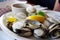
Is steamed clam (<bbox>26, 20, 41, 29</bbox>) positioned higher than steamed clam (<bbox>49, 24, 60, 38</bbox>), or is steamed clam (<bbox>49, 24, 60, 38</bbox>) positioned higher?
steamed clam (<bbox>26, 20, 41, 29</bbox>)

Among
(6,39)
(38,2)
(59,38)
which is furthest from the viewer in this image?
(38,2)

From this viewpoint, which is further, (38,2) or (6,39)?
(38,2)

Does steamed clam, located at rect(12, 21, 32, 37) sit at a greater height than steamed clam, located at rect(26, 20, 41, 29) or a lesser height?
lesser

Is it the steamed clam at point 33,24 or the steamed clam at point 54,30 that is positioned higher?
the steamed clam at point 33,24

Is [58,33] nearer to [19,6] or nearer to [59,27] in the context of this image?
[59,27]

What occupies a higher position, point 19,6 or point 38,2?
point 19,6

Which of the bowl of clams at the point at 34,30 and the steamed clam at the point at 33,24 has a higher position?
the steamed clam at the point at 33,24

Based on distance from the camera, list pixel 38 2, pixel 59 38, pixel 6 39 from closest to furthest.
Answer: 1. pixel 59 38
2. pixel 6 39
3. pixel 38 2

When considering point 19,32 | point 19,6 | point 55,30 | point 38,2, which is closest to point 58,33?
point 55,30

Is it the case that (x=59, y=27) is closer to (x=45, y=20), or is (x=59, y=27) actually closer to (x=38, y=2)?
(x=45, y=20)

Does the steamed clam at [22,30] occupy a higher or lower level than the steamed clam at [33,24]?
lower
